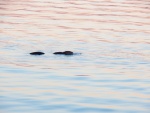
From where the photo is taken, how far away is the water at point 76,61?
40.1 ft

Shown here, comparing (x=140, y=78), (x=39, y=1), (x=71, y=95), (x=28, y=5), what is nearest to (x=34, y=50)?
(x=140, y=78)

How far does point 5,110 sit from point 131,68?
594 centimetres

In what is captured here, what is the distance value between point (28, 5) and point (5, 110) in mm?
23729

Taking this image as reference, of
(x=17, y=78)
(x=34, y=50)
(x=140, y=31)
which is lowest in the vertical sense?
(x=17, y=78)

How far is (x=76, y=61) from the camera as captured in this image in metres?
17.6

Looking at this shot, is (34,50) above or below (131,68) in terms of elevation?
above

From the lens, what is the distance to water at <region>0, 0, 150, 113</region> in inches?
481

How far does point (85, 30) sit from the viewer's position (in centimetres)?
2497

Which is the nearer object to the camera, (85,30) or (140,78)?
(140,78)

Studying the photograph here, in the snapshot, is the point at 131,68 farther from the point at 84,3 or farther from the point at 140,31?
the point at 84,3

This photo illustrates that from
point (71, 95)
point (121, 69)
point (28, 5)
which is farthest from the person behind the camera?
point (28, 5)

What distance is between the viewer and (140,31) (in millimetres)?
24734

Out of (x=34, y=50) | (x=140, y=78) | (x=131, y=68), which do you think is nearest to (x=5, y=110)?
(x=140, y=78)

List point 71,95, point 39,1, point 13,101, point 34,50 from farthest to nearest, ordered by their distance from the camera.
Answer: point 39,1, point 34,50, point 71,95, point 13,101
